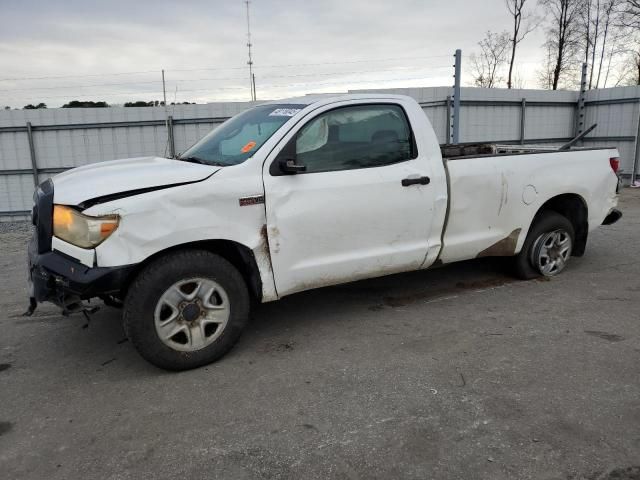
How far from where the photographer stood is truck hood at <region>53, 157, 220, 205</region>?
3330 mm

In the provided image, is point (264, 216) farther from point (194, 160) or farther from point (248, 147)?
point (194, 160)

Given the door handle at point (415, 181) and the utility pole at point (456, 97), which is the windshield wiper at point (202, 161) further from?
the utility pole at point (456, 97)

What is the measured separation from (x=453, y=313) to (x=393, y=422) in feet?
6.13

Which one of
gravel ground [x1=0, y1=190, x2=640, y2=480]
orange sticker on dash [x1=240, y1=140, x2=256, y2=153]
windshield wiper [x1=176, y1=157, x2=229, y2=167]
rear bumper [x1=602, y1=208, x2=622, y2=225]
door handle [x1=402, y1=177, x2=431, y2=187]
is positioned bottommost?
gravel ground [x1=0, y1=190, x2=640, y2=480]

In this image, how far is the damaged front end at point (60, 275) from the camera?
325 centimetres

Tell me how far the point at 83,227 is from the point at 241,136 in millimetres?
1464

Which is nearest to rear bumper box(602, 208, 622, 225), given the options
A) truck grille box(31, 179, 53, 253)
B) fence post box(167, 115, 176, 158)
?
truck grille box(31, 179, 53, 253)

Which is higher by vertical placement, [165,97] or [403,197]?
[165,97]

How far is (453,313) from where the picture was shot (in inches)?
181

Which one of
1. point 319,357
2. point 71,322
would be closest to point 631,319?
point 319,357

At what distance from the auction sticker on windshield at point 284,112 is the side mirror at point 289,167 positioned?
1.47 ft

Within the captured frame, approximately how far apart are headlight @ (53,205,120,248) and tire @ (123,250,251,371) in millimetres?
352

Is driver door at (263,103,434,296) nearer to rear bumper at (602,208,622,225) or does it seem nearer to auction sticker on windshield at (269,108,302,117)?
auction sticker on windshield at (269,108,302,117)

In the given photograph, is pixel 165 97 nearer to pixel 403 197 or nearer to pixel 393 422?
pixel 403 197
